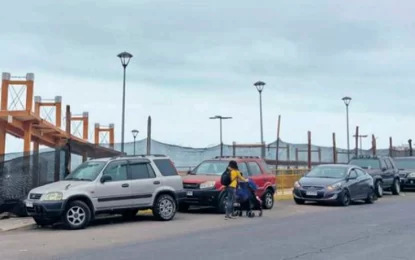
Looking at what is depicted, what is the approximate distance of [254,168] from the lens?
760 inches

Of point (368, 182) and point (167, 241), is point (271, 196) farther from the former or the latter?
point (167, 241)

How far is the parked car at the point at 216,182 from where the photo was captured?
17328 mm

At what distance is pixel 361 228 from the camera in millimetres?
13547

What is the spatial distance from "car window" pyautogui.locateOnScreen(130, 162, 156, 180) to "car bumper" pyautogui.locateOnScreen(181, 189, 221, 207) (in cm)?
200

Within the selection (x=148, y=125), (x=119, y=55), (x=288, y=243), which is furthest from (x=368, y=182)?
(x=288, y=243)

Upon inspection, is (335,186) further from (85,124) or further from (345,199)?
(85,124)

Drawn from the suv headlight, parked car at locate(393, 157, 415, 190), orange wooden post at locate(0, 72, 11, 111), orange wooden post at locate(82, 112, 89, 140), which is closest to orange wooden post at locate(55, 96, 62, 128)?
orange wooden post at locate(0, 72, 11, 111)

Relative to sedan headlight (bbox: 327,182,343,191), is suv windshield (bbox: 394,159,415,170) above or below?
above

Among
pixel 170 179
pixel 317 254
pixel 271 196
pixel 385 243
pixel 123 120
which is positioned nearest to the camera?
pixel 317 254

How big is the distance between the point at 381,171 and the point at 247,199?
1192 centimetres

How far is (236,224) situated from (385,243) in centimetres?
452

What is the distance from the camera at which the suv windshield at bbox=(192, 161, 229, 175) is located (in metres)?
18.5

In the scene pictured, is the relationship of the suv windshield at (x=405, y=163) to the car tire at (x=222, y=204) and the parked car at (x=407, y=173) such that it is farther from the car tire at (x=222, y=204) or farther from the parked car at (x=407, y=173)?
the car tire at (x=222, y=204)

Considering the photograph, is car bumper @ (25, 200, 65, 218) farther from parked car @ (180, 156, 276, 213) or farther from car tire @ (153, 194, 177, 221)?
parked car @ (180, 156, 276, 213)
